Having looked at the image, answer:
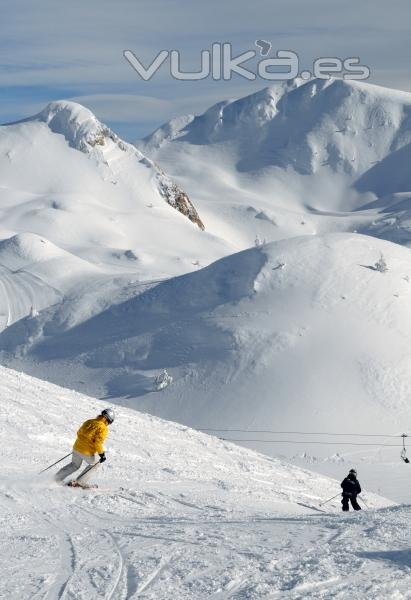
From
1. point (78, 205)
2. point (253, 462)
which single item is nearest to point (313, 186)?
point (78, 205)

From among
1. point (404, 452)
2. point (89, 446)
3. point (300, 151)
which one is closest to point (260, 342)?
point (404, 452)

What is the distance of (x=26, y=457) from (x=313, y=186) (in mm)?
115903

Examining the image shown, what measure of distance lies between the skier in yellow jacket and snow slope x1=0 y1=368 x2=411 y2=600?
12.7 inches

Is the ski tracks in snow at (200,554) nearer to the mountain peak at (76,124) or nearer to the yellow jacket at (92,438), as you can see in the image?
the yellow jacket at (92,438)

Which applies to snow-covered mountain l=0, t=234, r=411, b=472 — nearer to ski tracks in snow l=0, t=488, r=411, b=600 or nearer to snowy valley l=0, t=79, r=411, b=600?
snowy valley l=0, t=79, r=411, b=600

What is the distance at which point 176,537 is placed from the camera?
8758mm

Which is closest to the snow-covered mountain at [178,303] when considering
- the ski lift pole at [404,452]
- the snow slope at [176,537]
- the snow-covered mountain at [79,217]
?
the snow-covered mountain at [79,217]

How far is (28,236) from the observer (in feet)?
179

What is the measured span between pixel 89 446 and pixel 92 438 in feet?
0.41

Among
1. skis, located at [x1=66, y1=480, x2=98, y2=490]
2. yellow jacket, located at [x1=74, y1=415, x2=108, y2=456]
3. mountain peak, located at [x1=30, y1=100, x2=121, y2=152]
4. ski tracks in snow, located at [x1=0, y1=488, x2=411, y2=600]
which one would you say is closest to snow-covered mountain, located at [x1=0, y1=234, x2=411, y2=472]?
yellow jacket, located at [x1=74, y1=415, x2=108, y2=456]

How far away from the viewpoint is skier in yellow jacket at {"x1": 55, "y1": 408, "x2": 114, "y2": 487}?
1172cm

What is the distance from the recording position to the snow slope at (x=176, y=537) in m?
7.03

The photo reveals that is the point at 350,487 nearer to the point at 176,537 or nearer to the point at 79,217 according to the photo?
the point at 176,537

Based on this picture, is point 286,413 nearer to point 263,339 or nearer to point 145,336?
point 263,339
